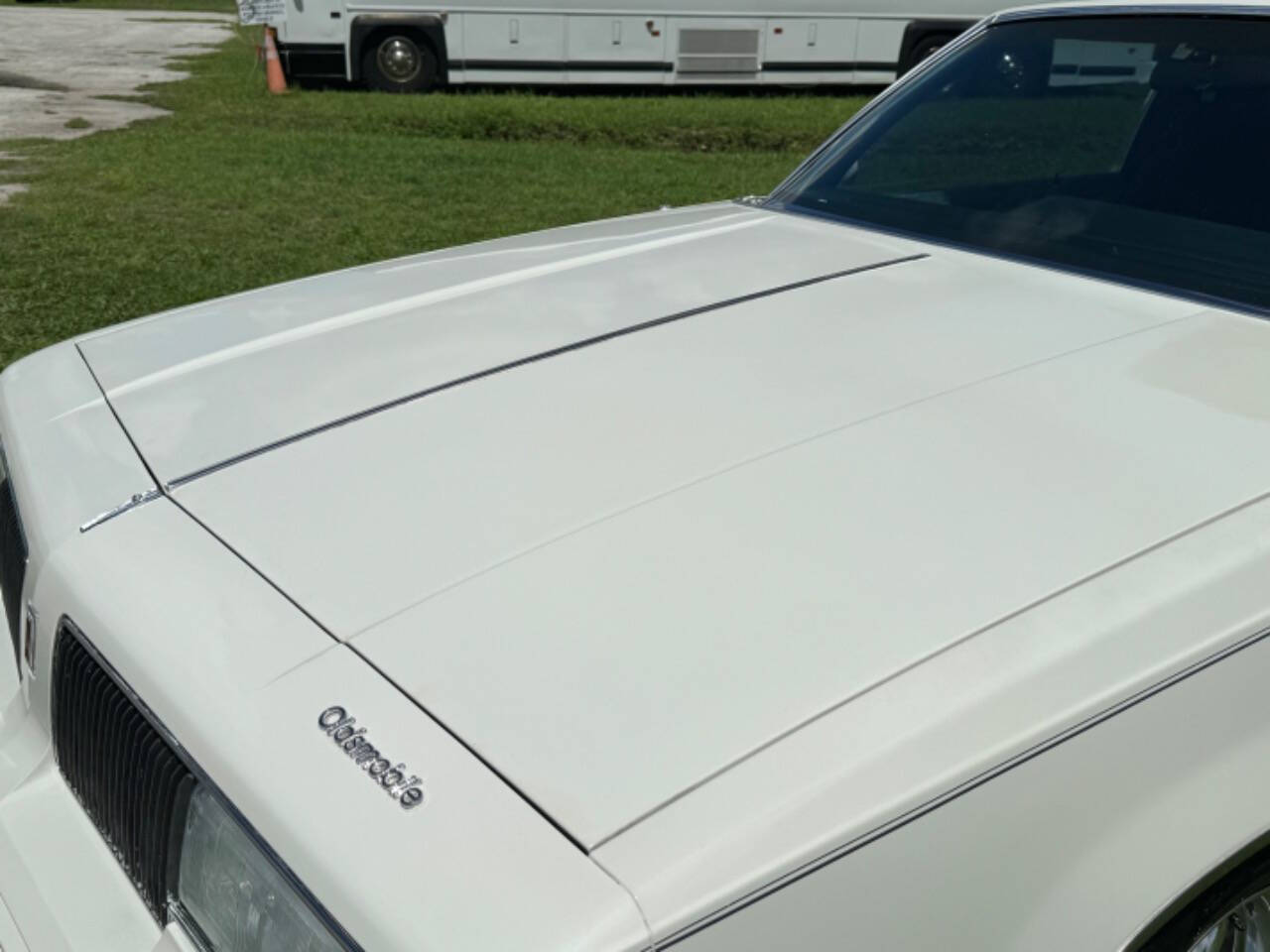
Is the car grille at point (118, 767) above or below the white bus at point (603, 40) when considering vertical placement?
above

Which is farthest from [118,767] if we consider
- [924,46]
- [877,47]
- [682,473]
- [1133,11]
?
[924,46]

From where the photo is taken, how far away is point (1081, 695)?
1372 millimetres

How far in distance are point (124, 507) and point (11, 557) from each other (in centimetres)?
38

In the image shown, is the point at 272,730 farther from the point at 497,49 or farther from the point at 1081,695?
the point at 497,49

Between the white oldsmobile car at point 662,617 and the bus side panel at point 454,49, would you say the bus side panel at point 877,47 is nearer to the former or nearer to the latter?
the bus side panel at point 454,49

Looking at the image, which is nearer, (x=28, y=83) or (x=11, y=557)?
(x=11, y=557)

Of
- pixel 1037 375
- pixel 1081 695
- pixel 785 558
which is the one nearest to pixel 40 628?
pixel 785 558

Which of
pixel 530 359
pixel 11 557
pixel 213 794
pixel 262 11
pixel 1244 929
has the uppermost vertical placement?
pixel 530 359

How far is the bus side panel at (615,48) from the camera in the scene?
14234 millimetres

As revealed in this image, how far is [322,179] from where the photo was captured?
29.8 ft

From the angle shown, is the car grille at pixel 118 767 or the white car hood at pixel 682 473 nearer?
the white car hood at pixel 682 473

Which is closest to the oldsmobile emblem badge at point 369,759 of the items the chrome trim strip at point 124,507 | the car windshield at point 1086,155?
the chrome trim strip at point 124,507

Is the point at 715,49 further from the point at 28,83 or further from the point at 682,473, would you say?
the point at 682,473

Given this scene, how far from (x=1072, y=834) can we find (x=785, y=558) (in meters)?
0.44
